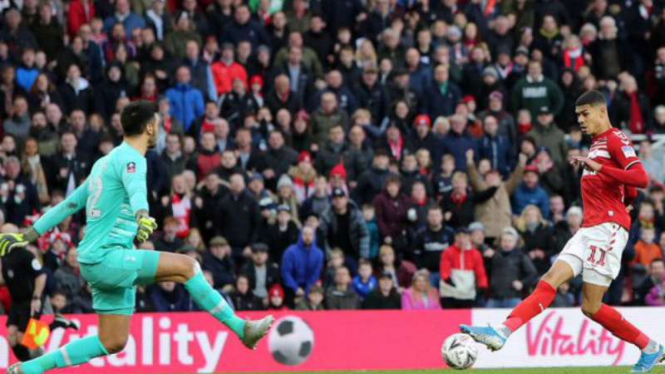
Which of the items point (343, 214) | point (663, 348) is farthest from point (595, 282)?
point (343, 214)

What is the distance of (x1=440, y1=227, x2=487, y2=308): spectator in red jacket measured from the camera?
65.9ft

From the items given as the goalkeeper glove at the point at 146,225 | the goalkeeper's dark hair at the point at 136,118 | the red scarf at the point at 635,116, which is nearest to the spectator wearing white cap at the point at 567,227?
the red scarf at the point at 635,116

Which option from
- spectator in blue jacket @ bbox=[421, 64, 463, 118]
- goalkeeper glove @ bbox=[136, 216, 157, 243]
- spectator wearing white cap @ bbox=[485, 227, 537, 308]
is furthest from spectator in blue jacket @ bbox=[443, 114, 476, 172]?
goalkeeper glove @ bbox=[136, 216, 157, 243]

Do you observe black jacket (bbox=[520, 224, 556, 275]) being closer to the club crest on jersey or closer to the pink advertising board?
the pink advertising board

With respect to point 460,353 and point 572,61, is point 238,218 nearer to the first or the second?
point 572,61

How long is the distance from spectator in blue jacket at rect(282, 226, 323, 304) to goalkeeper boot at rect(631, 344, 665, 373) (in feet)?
25.7

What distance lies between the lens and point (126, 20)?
76.5 feet

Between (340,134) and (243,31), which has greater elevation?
(243,31)

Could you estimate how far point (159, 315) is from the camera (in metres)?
18.3

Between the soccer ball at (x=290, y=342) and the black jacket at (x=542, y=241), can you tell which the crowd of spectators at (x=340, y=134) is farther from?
the soccer ball at (x=290, y=342)

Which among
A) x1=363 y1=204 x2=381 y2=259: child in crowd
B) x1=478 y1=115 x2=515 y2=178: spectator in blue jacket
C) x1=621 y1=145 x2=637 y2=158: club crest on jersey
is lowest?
x1=363 y1=204 x2=381 y2=259: child in crowd

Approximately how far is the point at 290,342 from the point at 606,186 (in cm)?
666

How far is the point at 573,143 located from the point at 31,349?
30.2ft

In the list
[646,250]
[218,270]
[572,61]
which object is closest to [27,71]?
[218,270]
